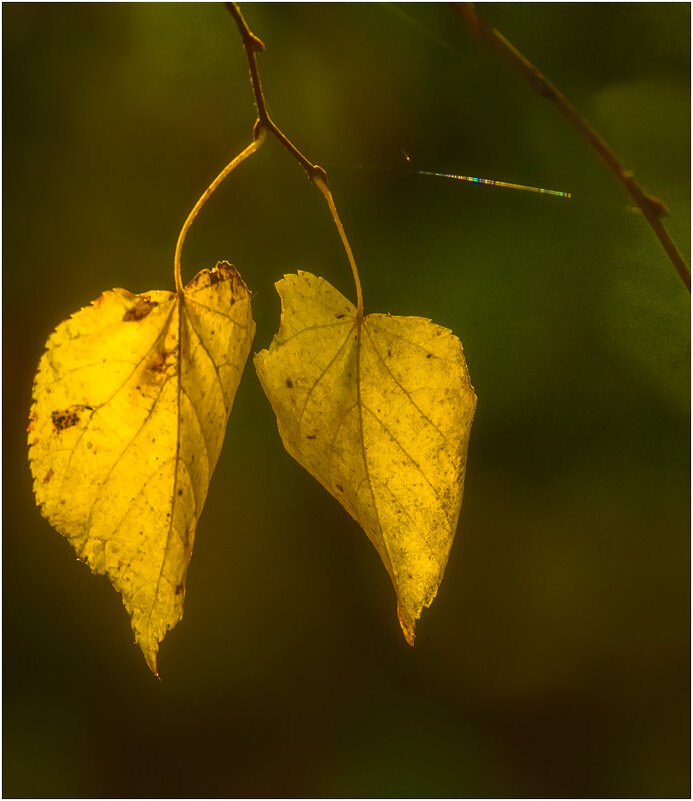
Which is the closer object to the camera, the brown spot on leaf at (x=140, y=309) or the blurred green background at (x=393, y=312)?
the brown spot on leaf at (x=140, y=309)

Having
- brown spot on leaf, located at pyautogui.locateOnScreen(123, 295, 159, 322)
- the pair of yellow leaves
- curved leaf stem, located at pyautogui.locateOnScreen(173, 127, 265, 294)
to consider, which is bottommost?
the pair of yellow leaves

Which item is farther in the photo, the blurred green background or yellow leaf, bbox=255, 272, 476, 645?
the blurred green background

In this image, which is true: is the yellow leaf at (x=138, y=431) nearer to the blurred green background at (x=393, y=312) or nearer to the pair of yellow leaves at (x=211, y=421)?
the pair of yellow leaves at (x=211, y=421)

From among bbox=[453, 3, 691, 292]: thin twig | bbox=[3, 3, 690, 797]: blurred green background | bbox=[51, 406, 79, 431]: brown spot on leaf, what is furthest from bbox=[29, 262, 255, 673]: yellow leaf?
bbox=[3, 3, 690, 797]: blurred green background

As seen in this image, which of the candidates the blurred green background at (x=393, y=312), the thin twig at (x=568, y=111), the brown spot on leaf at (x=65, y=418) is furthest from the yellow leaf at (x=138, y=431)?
the blurred green background at (x=393, y=312)

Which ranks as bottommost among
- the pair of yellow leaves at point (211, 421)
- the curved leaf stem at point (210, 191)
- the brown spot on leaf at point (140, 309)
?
the pair of yellow leaves at point (211, 421)

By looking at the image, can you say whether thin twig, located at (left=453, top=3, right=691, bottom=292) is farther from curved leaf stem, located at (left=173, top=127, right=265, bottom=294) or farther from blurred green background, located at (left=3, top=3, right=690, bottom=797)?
blurred green background, located at (left=3, top=3, right=690, bottom=797)

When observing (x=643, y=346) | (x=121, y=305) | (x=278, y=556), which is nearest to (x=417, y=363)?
(x=121, y=305)
